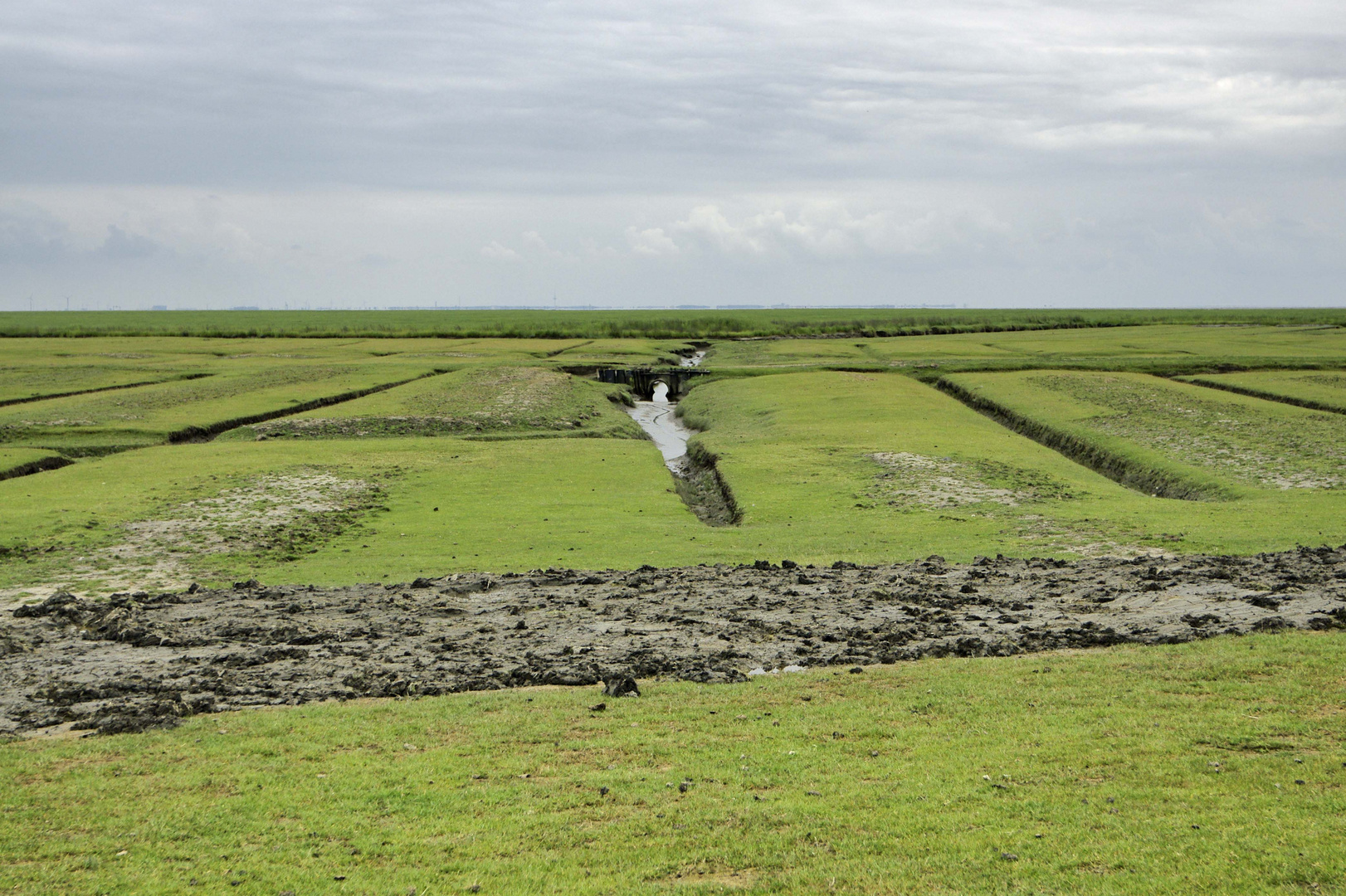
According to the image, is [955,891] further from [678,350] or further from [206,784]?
[678,350]

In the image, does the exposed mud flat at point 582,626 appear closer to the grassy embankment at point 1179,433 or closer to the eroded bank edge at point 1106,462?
the eroded bank edge at point 1106,462

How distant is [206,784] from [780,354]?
99655 mm

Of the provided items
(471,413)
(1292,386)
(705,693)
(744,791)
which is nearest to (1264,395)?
(1292,386)

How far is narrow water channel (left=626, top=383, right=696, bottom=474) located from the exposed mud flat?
83.1 ft

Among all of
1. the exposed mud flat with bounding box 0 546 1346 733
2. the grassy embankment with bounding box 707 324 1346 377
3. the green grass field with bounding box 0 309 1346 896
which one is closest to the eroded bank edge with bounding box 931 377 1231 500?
the green grass field with bounding box 0 309 1346 896

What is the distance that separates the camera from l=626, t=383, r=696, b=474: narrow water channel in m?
52.4

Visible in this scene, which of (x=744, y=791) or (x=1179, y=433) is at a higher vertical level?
(x=1179, y=433)

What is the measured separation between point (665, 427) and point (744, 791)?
54.6m

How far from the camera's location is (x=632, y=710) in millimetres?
13766

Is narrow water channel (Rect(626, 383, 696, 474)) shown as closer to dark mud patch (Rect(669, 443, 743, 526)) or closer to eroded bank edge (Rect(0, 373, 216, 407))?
dark mud patch (Rect(669, 443, 743, 526))

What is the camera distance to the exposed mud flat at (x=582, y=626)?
15.1 m

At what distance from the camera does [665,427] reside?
65.4 m

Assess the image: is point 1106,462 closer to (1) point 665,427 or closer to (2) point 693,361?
(1) point 665,427

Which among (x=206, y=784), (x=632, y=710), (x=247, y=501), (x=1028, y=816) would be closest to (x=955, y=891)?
(x=1028, y=816)
